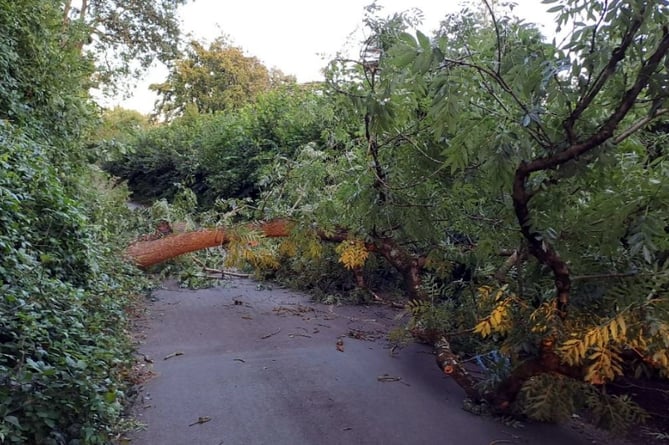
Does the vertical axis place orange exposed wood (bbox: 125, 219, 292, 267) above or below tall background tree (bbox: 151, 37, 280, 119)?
below

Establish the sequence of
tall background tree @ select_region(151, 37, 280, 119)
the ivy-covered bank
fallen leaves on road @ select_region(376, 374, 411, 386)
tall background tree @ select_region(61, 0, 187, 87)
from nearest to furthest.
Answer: the ivy-covered bank < fallen leaves on road @ select_region(376, 374, 411, 386) < tall background tree @ select_region(61, 0, 187, 87) < tall background tree @ select_region(151, 37, 280, 119)

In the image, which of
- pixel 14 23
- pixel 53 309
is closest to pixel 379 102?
pixel 53 309

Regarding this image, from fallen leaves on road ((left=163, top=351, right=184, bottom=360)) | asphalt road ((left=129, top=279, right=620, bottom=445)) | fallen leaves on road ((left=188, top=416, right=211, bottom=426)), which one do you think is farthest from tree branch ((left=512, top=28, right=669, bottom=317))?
fallen leaves on road ((left=163, top=351, right=184, bottom=360))

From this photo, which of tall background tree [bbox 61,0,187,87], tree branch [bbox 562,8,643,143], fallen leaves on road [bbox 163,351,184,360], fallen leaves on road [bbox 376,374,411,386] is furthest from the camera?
tall background tree [bbox 61,0,187,87]

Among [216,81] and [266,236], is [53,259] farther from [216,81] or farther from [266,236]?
[216,81]

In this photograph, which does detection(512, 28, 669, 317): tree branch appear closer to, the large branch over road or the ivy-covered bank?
the large branch over road

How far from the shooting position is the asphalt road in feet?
9.80

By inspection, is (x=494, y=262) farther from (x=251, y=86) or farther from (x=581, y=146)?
(x=251, y=86)

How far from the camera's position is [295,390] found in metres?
3.66

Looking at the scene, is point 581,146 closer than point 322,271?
Yes

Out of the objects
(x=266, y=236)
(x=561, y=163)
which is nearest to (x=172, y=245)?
(x=266, y=236)

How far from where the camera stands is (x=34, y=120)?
473cm

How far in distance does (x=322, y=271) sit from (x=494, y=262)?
387cm

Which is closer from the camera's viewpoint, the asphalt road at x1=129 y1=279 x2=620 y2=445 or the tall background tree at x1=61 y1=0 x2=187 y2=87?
the asphalt road at x1=129 y1=279 x2=620 y2=445
